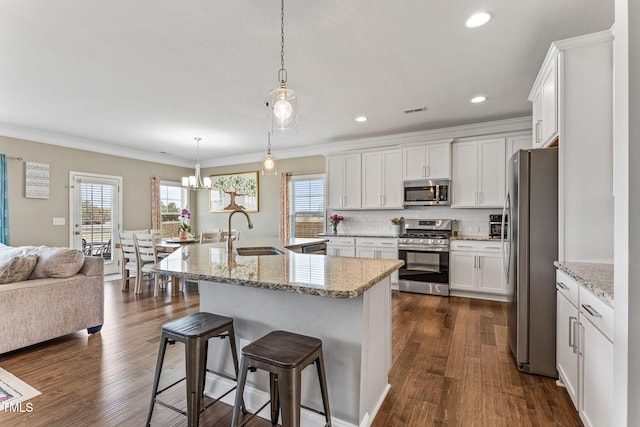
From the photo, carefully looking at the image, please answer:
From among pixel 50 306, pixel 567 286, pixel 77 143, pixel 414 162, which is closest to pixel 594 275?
pixel 567 286

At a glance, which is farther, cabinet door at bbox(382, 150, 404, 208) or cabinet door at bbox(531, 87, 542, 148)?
cabinet door at bbox(382, 150, 404, 208)

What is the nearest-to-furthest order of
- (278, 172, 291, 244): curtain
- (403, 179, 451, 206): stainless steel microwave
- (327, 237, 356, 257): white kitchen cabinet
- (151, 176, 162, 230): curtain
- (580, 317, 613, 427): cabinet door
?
1. (580, 317, 613, 427): cabinet door
2. (403, 179, 451, 206): stainless steel microwave
3. (327, 237, 356, 257): white kitchen cabinet
4. (278, 172, 291, 244): curtain
5. (151, 176, 162, 230): curtain

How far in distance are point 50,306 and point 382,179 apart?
461 cm

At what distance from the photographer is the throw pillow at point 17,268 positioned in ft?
8.91

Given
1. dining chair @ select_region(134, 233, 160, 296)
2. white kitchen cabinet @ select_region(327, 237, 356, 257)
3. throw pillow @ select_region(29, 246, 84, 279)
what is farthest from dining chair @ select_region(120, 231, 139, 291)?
white kitchen cabinet @ select_region(327, 237, 356, 257)

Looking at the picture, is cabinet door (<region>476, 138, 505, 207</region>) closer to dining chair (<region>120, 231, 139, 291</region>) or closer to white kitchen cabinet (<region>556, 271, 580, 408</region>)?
white kitchen cabinet (<region>556, 271, 580, 408</region>)

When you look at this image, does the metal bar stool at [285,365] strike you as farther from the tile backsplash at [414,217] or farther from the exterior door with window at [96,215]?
the exterior door with window at [96,215]

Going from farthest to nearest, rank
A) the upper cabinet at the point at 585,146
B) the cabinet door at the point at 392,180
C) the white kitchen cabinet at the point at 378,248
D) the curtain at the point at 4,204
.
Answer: the cabinet door at the point at 392,180 → the white kitchen cabinet at the point at 378,248 → the curtain at the point at 4,204 → the upper cabinet at the point at 585,146

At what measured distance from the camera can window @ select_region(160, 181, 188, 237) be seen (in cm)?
715

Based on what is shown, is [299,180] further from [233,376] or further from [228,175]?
[233,376]

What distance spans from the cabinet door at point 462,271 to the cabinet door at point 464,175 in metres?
0.80

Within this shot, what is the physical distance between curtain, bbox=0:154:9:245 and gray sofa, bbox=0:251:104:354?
8.66 ft

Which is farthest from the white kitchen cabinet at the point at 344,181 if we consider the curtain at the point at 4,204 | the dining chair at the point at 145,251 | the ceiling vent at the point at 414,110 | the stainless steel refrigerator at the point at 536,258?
the curtain at the point at 4,204

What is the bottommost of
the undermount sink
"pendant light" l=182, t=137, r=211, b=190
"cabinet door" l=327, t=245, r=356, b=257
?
"cabinet door" l=327, t=245, r=356, b=257
